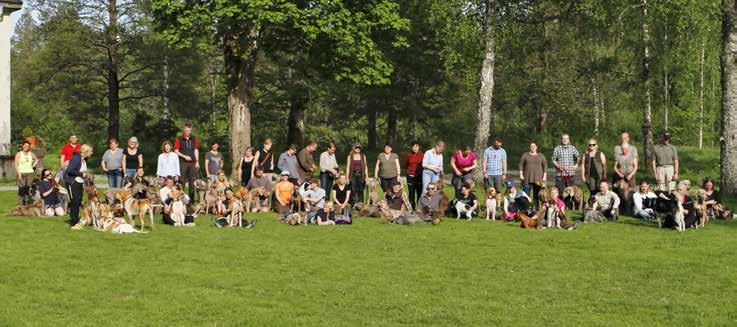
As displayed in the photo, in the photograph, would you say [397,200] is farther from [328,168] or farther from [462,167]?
[328,168]

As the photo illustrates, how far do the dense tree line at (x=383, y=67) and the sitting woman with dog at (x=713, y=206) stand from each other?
22.2ft

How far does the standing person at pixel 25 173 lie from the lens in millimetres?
21125

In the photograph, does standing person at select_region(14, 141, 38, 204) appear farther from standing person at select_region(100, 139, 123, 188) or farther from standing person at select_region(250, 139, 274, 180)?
standing person at select_region(250, 139, 274, 180)

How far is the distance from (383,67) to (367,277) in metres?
19.6

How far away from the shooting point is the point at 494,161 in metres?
21.0

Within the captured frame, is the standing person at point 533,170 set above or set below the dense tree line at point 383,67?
below

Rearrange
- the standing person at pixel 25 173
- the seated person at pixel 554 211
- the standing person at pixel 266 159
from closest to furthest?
the seated person at pixel 554 211 < the standing person at pixel 25 173 < the standing person at pixel 266 159

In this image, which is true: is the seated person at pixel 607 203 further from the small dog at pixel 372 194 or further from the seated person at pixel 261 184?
the seated person at pixel 261 184

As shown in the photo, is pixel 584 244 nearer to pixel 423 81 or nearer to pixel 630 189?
pixel 630 189

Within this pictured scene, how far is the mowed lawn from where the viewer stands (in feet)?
32.6

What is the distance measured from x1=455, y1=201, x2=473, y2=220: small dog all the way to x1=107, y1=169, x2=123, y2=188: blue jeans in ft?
25.7

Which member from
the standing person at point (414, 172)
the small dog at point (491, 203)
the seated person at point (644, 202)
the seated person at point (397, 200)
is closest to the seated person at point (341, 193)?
the seated person at point (397, 200)

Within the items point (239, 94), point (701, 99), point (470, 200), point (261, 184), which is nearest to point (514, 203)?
point (470, 200)

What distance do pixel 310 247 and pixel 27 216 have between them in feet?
26.0
